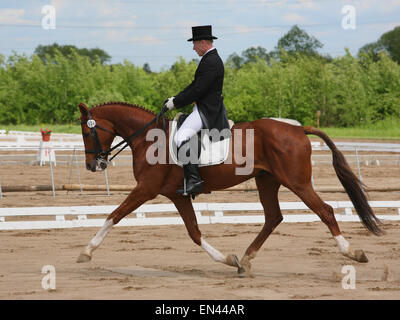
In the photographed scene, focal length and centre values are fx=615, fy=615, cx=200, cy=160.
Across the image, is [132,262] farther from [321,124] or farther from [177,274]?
[321,124]

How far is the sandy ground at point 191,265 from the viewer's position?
530cm

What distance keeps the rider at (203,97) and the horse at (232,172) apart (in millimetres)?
245

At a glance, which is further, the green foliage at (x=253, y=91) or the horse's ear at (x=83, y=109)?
the green foliage at (x=253, y=91)

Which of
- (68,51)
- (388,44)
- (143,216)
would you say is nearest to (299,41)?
(388,44)

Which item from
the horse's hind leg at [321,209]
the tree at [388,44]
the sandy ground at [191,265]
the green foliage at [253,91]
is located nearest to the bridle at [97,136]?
the sandy ground at [191,265]

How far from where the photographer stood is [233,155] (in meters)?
6.28

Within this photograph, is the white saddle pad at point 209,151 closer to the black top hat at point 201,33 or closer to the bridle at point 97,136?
the bridle at point 97,136

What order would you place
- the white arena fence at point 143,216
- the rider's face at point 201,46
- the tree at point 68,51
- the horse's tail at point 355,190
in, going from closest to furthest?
the rider's face at point 201,46
the horse's tail at point 355,190
the white arena fence at point 143,216
the tree at point 68,51

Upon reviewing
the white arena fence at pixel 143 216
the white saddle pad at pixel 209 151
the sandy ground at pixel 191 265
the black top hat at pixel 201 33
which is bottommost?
the sandy ground at pixel 191 265

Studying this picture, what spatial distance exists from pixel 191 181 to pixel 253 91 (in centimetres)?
3708

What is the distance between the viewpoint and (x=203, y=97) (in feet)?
20.9
